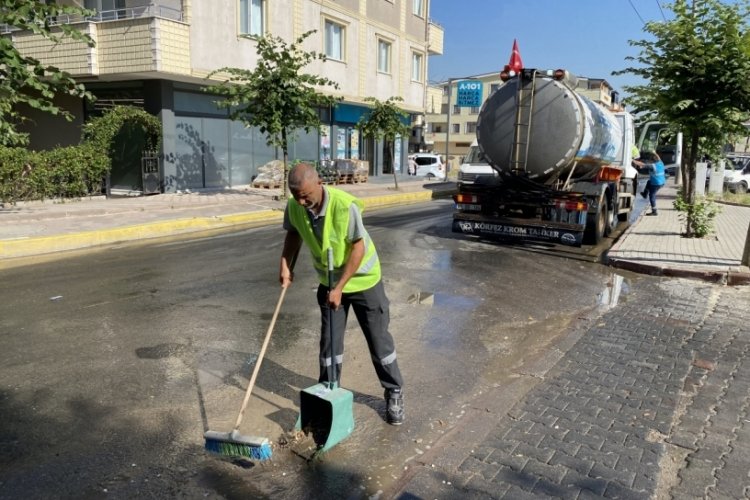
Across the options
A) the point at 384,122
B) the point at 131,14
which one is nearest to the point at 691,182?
the point at 384,122

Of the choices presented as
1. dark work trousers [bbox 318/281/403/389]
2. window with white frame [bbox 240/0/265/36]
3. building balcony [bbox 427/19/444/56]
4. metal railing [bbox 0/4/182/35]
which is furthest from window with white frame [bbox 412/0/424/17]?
dark work trousers [bbox 318/281/403/389]

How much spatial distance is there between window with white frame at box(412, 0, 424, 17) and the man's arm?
96.8 feet

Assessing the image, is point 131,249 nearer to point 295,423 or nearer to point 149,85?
point 295,423

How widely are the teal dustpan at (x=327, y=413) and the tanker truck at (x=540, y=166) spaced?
7.46m

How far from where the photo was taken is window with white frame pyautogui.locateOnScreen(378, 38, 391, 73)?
28469 millimetres

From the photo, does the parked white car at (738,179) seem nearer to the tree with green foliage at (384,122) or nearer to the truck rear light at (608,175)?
the tree with green foliage at (384,122)

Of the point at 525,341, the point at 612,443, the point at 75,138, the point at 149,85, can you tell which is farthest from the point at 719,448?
the point at 75,138

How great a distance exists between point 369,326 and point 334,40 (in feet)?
75.7

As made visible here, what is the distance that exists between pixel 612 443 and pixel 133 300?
Result: 209 inches

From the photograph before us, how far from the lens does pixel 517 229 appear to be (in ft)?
36.2

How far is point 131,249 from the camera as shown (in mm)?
10500

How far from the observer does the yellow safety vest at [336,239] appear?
3598 millimetres

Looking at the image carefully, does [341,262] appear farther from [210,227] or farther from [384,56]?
[384,56]

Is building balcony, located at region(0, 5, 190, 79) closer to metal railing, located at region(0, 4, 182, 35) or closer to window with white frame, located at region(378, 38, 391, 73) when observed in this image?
metal railing, located at region(0, 4, 182, 35)
